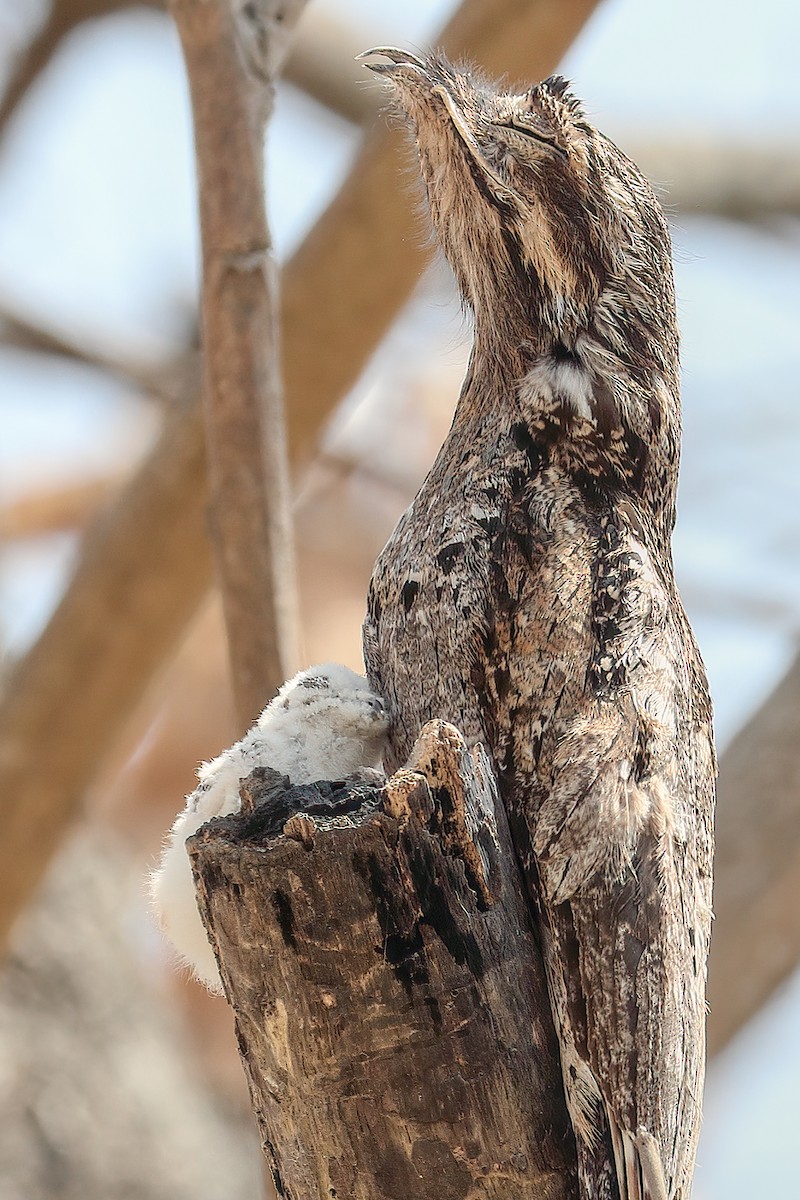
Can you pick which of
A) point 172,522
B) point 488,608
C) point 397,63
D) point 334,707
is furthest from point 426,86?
point 172,522

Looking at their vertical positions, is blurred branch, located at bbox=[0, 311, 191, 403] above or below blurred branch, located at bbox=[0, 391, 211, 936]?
above

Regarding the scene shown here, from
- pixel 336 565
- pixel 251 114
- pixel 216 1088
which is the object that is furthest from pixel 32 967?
pixel 251 114

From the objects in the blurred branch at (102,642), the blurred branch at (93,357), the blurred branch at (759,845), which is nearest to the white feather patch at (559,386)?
the blurred branch at (102,642)

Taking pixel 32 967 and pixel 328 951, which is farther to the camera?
pixel 32 967

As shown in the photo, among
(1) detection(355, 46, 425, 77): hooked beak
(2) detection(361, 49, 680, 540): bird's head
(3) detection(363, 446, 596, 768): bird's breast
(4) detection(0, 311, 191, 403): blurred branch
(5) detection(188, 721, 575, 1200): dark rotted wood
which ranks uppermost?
(4) detection(0, 311, 191, 403): blurred branch

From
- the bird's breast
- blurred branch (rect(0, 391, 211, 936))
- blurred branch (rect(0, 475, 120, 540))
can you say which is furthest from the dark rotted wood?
blurred branch (rect(0, 475, 120, 540))

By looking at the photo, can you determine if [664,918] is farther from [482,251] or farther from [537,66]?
[537,66]

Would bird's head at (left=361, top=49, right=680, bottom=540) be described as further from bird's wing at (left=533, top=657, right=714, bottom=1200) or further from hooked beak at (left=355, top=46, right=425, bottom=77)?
bird's wing at (left=533, top=657, right=714, bottom=1200)

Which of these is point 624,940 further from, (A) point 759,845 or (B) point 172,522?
(A) point 759,845
